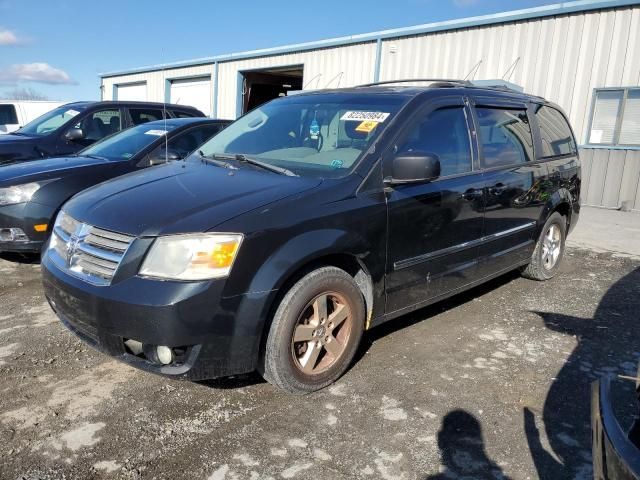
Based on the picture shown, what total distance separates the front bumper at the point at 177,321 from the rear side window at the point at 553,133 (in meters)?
3.68

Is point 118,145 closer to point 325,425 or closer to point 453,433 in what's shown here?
point 325,425

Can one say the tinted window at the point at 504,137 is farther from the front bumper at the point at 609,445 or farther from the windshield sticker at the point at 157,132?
the windshield sticker at the point at 157,132

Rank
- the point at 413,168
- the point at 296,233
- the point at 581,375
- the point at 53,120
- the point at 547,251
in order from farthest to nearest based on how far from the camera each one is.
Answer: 1. the point at 53,120
2. the point at 547,251
3. the point at 581,375
4. the point at 413,168
5. the point at 296,233

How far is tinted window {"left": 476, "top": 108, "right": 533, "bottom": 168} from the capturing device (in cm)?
415

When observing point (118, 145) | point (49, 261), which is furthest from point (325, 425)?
point (118, 145)

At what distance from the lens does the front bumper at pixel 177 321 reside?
2490 mm

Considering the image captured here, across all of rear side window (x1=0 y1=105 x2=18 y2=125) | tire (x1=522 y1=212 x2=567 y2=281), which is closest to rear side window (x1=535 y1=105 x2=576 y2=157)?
tire (x1=522 y1=212 x2=567 y2=281)

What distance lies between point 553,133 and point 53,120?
668 cm

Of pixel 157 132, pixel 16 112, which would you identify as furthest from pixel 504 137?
pixel 16 112

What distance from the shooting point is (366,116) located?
139 inches

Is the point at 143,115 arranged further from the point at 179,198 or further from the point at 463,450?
the point at 463,450

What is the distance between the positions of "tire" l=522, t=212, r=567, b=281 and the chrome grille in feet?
13.3

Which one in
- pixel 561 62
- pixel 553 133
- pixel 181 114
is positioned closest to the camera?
pixel 553 133

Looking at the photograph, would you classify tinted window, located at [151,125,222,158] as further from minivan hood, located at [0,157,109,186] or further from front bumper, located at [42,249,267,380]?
front bumper, located at [42,249,267,380]
